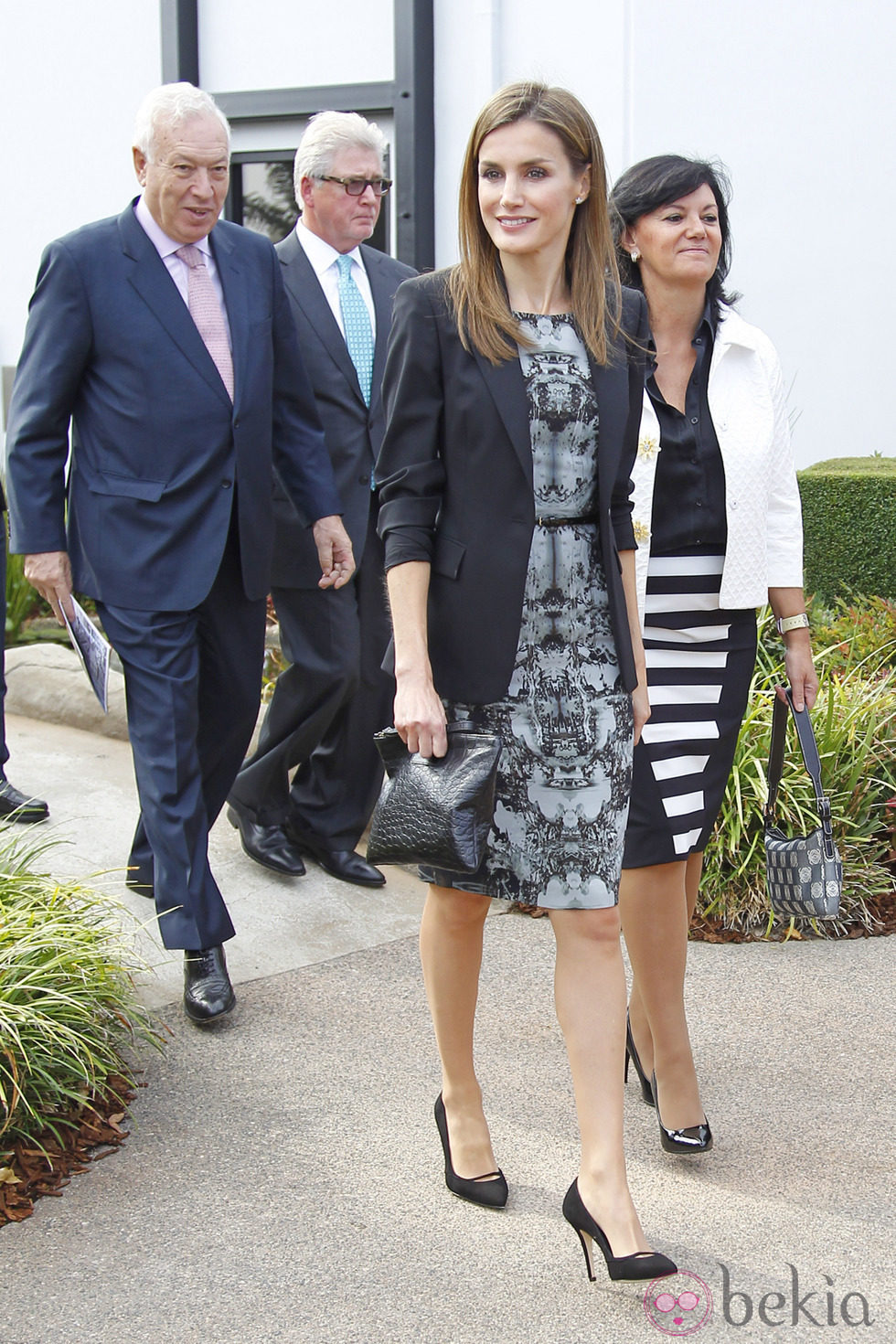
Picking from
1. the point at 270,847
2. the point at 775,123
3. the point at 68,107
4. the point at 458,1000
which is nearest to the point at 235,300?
the point at 270,847

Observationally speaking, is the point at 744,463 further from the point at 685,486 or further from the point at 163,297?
the point at 163,297

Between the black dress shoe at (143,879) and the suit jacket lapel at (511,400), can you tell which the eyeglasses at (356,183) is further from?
the suit jacket lapel at (511,400)

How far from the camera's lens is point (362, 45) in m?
→ 8.05

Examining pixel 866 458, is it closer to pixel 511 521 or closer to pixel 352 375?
pixel 352 375

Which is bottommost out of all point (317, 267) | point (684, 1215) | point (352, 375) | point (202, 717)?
point (684, 1215)

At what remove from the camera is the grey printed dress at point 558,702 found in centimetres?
284

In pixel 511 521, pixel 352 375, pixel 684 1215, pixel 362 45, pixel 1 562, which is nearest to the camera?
pixel 511 521

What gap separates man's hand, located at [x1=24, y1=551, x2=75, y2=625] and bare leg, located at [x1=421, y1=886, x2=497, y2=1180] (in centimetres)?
146

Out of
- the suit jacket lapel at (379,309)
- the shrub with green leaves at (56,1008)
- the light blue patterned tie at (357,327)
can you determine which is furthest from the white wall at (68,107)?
the shrub with green leaves at (56,1008)

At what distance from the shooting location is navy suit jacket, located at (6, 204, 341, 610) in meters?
3.88

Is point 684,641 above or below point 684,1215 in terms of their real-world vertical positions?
above

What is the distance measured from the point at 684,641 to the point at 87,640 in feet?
5.24

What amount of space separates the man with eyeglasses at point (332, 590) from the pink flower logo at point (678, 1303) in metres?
2.29

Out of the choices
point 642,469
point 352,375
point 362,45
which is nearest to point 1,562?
point 352,375
